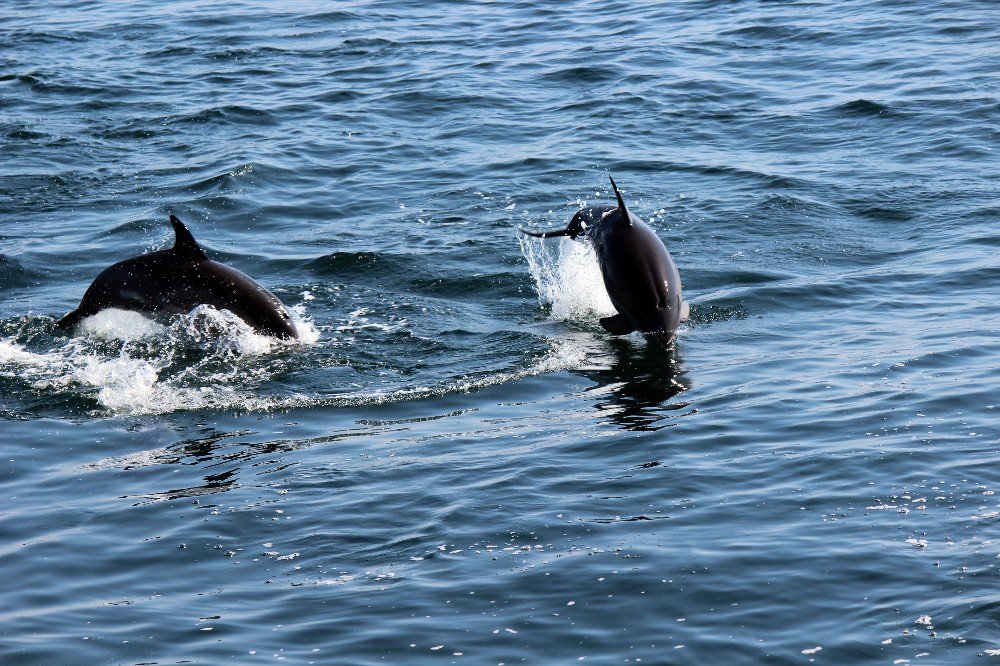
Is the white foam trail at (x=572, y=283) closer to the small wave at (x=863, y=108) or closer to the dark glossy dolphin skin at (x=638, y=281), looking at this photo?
the dark glossy dolphin skin at (x=638, y=281)

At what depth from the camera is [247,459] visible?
10172 mm

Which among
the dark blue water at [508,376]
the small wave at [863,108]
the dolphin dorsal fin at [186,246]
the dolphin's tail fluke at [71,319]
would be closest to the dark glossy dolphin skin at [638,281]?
the dark blue water at [508,376]

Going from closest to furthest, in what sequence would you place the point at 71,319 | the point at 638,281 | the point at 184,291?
the point at 638,281
the point at 184,291
the point at 71,319

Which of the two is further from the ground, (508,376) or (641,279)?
(641,279)

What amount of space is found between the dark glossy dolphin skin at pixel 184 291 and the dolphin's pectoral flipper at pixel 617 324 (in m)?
2.81

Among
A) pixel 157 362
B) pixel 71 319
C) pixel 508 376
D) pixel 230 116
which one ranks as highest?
pixel 230 116

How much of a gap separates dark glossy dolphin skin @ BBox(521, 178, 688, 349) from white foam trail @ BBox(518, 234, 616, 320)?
3.55 feet

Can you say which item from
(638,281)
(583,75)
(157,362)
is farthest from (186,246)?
(583,75)

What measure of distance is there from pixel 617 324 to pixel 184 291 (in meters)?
3.92

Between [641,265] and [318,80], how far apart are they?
14547mm

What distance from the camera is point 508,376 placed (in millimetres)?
12023

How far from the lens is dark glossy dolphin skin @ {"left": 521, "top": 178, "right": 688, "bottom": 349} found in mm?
12320

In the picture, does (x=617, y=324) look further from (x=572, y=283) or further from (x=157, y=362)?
(x=157, y=362)

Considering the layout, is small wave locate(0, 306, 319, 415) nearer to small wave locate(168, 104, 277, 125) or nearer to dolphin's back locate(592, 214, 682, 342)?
dolphin's back locate(592, 214, 682, 342)
